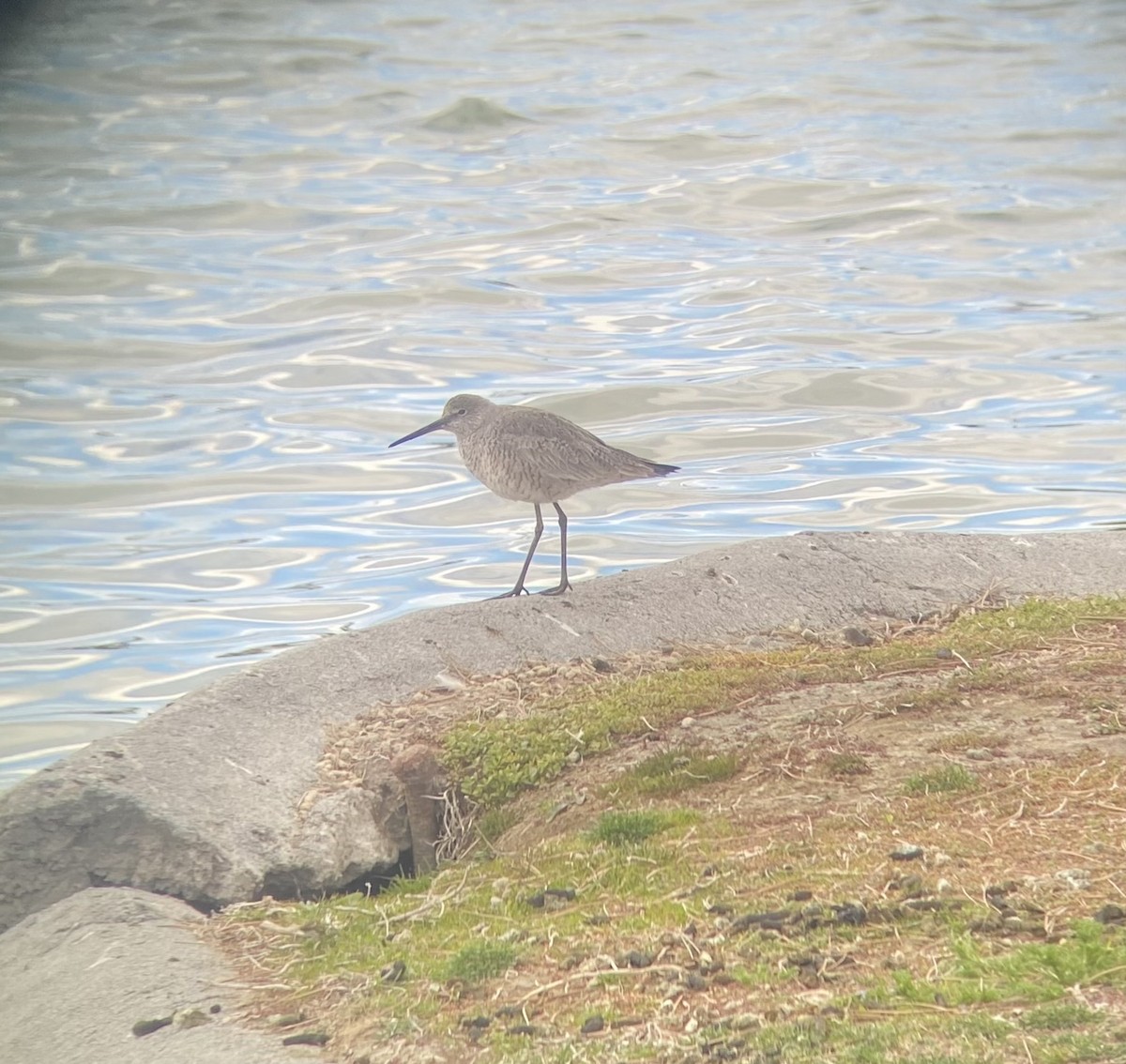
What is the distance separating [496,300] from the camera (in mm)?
22781

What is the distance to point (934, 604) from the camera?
7.96 m

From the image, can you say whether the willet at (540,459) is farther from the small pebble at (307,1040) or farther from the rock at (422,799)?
the small pebble at (307,1040)

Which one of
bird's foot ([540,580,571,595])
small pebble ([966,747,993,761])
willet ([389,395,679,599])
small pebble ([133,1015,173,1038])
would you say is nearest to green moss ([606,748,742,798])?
small pebble ([966,747,993,761])

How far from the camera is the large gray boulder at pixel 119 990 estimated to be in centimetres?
447

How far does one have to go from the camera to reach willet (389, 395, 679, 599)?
8.39m

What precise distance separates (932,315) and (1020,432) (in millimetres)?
4551

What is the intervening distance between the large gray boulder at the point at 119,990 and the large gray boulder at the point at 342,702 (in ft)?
0.80

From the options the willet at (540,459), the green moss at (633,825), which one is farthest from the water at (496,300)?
the green moss at (633,825)

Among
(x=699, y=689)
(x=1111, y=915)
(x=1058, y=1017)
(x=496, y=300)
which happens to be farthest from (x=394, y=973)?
(x=496, y=300)

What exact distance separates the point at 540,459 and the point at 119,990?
4042 mm

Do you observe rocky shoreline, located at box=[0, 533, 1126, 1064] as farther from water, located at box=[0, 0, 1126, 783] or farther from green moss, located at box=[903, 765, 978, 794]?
water, located at box=[0, 0, 1126, 783]

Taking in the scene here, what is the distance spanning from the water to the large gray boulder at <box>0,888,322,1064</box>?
554 cm

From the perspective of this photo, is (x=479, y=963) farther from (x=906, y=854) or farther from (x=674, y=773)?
(x=674, y=773)

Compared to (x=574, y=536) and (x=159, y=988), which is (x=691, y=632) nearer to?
(x=159, y=988)
